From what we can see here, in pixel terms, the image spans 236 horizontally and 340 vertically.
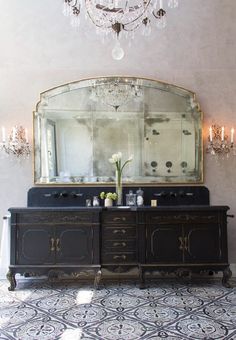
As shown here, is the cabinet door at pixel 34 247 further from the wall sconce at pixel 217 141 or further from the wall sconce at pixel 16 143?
the wall sconce at pixel 217 141

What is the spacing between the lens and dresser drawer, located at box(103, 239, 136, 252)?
3.94m

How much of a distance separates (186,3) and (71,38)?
1.70 meters

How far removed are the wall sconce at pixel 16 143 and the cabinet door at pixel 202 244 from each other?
2383 millimetres

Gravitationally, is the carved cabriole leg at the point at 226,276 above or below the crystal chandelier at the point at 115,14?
Answer: below

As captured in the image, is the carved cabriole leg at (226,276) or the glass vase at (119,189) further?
the glass vase at (119,189)

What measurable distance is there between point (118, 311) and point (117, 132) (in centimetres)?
230

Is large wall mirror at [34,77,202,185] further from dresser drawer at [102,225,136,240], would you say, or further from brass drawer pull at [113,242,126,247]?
brass drawer pull at [113,242,126,247]

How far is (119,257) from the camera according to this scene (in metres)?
3.94

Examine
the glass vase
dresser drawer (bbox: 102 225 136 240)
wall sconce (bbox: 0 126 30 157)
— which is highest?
wall sconce (bbox: 0 126 30 157)

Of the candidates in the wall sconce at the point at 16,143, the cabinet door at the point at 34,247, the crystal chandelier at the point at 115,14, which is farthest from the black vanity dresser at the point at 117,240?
the crystal chandelier at the point at 115,14

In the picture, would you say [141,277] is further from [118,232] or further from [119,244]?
[118,232]

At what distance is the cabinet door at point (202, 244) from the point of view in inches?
155

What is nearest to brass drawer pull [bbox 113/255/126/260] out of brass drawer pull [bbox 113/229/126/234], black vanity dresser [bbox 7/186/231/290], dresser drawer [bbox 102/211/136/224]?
black vanity dresser [bbox 7/186/231/290]

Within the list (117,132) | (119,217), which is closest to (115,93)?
(117,132)
